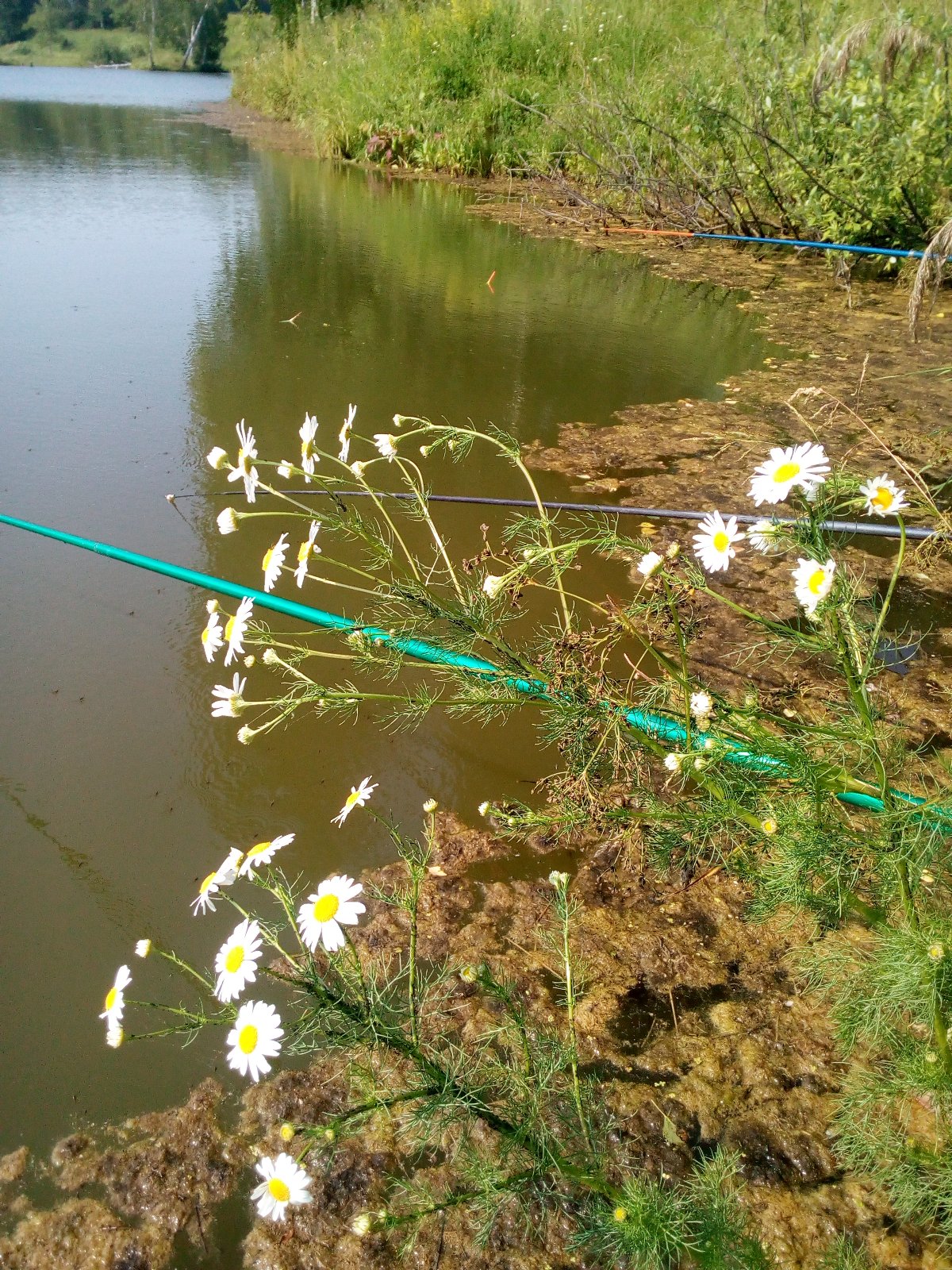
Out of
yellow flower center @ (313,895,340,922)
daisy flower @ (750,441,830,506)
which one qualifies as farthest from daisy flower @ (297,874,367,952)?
daisy flower @ (750,441,830,506)

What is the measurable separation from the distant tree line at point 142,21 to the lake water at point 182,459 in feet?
116

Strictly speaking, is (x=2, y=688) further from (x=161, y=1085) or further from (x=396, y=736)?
(x=161, y=1085)

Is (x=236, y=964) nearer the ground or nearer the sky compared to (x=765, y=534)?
nearer the ground

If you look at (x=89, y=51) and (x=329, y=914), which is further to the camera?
(x=89, y=51)

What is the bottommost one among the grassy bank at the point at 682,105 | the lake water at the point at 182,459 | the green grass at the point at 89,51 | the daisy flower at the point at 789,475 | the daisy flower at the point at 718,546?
the lake water at the point at 182,459

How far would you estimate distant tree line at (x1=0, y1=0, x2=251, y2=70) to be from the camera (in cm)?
3609

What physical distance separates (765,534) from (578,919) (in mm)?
754

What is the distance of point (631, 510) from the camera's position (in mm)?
2369

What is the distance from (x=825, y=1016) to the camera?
4.44ft

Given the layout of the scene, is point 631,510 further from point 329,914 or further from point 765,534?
point 329,914

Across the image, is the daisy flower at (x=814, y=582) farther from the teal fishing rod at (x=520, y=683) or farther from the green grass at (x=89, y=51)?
the green grass at (x=89, y=51)

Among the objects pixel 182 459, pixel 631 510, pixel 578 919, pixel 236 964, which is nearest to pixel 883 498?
pixel 578 919

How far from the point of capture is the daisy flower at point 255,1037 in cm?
89

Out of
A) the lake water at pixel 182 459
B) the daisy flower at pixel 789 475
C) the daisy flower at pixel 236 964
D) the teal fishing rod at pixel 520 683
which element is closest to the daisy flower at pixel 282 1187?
the daisy flower at pixel 236 964
